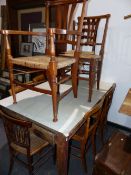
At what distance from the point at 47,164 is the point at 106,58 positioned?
1486 millimetres

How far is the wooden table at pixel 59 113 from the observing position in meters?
1.13

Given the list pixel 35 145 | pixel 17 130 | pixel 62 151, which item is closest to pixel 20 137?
pixel 17 130

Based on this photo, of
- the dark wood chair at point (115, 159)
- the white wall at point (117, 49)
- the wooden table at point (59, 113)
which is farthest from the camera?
the white wall at point (117, 49)

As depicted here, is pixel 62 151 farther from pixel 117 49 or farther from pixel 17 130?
pixel 117 49

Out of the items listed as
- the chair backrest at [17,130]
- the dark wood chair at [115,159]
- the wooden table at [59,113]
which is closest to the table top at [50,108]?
the wooden table at [59,113]

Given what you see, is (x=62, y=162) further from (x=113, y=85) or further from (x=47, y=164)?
(x=113, y=85)

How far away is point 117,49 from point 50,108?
1184mm

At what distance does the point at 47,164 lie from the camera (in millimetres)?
1558

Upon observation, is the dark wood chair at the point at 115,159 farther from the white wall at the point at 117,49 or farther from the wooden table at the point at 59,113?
the white wall at the point at 117,49

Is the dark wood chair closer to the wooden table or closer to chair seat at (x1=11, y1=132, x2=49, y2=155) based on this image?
the wooden table

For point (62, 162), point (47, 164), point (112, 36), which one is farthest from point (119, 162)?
point (112, 36)

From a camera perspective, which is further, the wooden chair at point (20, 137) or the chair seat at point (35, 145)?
the chair seat at point (35, 145)

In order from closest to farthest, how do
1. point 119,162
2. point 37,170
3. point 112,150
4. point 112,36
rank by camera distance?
1. point 119,162
2. point 112,150
3. point 37,170
4. point 112,36

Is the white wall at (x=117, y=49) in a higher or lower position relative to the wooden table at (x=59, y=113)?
higher
